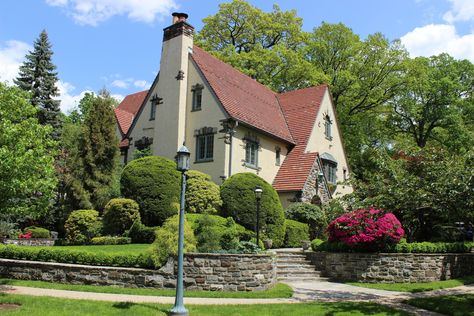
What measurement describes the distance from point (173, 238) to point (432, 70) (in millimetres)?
34601

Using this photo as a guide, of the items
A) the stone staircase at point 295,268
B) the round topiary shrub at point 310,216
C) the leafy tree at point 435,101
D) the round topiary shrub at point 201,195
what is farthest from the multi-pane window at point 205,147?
the leafy tree at point 435,101

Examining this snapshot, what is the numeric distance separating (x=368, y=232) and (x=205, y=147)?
1039cm

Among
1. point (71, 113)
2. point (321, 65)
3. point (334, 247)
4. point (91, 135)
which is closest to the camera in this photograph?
point (334, 247)

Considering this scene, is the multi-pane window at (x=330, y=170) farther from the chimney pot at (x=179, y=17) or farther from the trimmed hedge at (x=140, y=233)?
the trimmed hedge at (x=140, y=233)

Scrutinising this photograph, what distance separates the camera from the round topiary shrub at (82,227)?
1955 centimetres

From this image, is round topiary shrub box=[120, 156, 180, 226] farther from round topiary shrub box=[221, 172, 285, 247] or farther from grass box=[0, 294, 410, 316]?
grass box=[0, 294, 410, 316]

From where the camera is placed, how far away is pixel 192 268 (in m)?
12.8

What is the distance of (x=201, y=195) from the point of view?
20359 mm

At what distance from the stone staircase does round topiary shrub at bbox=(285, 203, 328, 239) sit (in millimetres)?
4963

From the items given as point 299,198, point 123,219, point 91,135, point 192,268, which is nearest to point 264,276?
point 192,268

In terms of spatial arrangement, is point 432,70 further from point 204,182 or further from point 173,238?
point 173,238

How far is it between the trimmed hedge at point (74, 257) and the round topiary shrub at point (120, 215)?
4478 millimetres

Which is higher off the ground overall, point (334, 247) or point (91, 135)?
point (91, 135)

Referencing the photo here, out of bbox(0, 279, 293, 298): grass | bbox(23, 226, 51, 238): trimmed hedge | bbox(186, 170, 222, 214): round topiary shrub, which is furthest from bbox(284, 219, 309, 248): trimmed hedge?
bbox(23, 226, 51, 238): trimmed hedge
